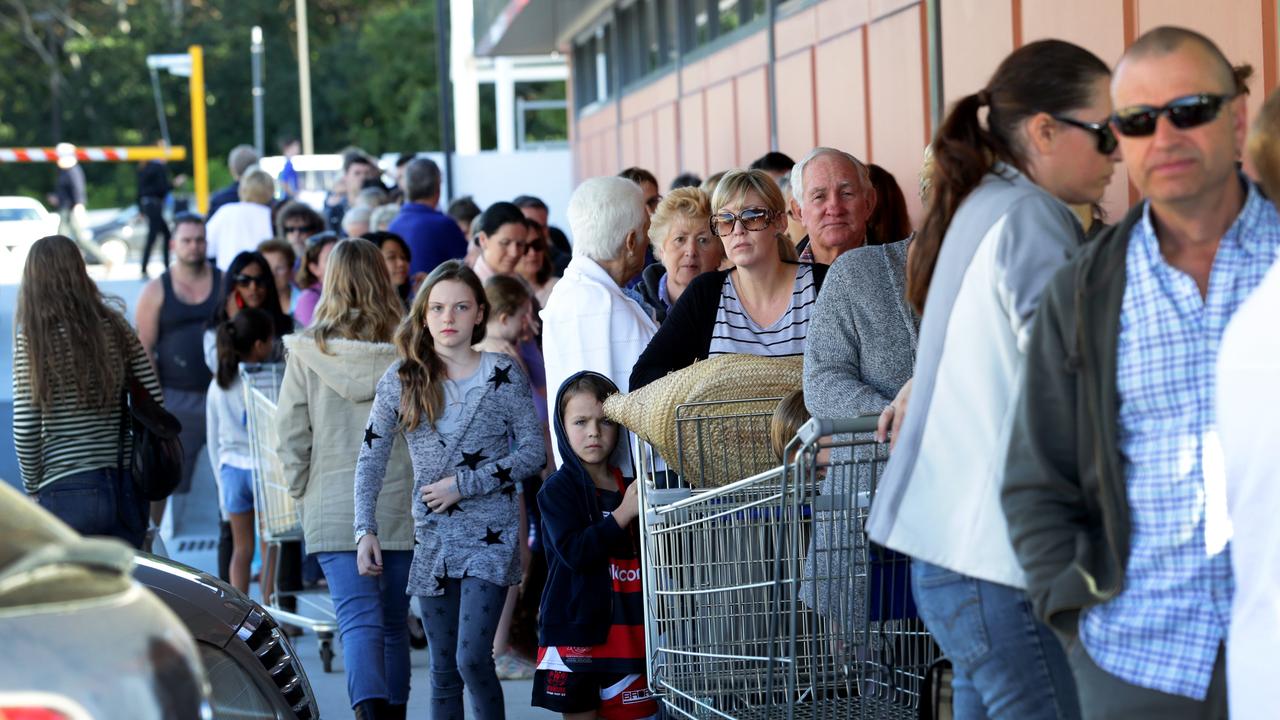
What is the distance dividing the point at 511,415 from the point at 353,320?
1.01 metres

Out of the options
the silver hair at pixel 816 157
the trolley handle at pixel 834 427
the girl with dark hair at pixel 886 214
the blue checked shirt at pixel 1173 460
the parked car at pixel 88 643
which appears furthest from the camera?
the girl with dark hair at pixel 886 214

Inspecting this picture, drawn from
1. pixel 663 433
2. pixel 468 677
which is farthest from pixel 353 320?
pixel 663 433

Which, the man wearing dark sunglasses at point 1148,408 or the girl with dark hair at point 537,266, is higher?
the girl with dark hair at point 537,266

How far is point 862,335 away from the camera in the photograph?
438 cm

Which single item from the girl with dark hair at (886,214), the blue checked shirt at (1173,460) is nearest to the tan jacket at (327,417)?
the girl with dark hair at (886,214)

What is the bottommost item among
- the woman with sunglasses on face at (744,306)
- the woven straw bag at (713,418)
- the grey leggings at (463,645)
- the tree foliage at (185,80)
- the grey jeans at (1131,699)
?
the grey leggings at (463,645)

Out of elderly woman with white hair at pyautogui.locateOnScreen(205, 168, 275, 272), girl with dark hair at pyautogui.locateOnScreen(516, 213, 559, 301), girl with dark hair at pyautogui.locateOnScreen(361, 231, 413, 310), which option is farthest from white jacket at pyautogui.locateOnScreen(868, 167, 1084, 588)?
elderly woman with white hair at pyautogui.locateOnScreen(205, 168, 275, 272)

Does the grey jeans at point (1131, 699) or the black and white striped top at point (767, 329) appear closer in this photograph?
the grey jeans at point (1131, 699)

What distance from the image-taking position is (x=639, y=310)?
20.0 feet

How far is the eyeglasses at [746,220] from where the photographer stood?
5.36 metres

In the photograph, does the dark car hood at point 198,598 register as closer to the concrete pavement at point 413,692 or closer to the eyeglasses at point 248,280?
the concrete pavement at point 413,692

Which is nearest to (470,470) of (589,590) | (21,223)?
(589,590)

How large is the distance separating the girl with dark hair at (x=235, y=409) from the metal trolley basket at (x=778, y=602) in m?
4.64

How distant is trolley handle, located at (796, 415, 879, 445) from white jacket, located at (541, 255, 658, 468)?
7.52 feet
